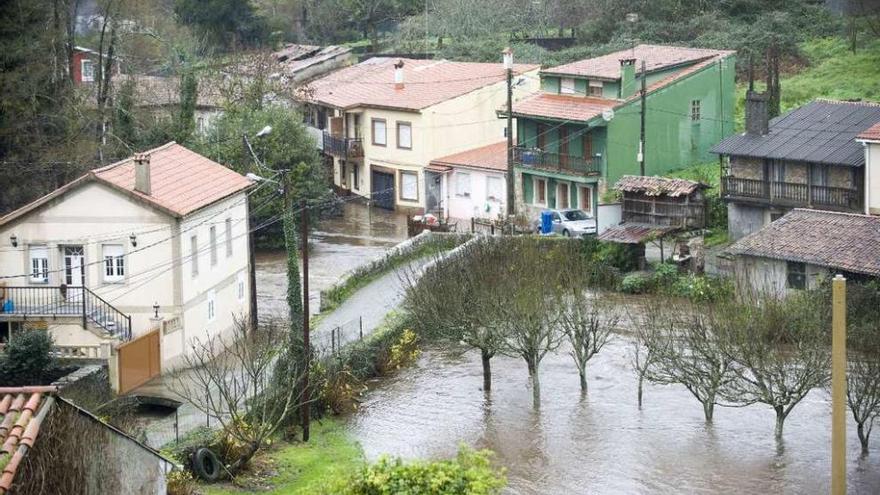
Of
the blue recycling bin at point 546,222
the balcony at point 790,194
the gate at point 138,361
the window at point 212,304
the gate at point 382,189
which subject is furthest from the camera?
the gate at point 382,189

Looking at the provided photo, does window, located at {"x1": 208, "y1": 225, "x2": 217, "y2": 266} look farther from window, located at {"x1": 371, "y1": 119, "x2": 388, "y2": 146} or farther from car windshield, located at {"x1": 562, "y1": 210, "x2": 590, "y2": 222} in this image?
window, located at {"x1": 371, "y1": 119, "x2": 388, "y2": 146}

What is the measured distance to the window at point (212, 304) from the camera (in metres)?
42.4

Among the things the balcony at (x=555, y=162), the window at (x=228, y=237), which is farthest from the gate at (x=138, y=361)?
the balcony at (x=555, y=162)

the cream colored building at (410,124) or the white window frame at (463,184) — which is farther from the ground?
the cream colored building at (410,124)

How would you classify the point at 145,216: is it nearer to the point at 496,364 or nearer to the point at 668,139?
the point at 496,364

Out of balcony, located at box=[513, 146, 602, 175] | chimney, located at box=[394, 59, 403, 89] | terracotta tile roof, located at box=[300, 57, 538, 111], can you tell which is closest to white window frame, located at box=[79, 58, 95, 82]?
terracotta tile roof, located at box=[300, 57, 538, 111]

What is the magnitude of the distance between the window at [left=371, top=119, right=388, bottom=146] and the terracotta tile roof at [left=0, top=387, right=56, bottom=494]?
50.0 meters

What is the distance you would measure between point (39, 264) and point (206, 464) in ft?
38.2

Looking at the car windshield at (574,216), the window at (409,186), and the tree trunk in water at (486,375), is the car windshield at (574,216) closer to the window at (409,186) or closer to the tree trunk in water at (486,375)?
the window at (409,186)

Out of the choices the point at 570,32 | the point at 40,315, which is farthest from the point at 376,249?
the point at 570,32

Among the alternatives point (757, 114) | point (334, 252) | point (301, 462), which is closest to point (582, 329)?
point (301, 462)

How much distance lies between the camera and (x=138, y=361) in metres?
38.4

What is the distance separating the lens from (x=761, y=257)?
1812 inches

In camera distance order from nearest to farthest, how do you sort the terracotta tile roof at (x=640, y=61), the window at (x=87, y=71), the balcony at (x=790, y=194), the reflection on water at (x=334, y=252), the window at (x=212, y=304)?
the window at (x=212, y=304)
the balcony at (x=790, y=194)
the reflection on water at (x=334, y=252)
the terracotta tile roof at (x=640, y=61)
the window at (x=87, y=71)
